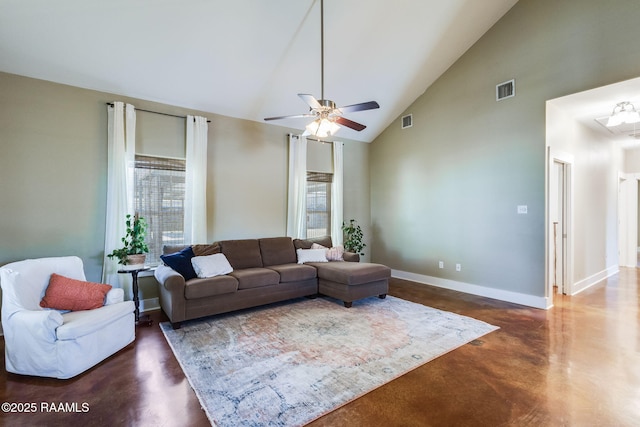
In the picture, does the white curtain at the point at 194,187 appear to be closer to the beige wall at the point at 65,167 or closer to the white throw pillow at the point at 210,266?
the beige wall at the point at 65,167

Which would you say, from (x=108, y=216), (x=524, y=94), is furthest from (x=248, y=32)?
(x=524, y=94)

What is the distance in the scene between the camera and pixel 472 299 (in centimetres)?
473

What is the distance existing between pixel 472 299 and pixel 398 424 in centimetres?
335

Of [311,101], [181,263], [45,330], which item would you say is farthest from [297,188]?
[45,330]

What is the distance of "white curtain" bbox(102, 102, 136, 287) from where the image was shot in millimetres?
3904

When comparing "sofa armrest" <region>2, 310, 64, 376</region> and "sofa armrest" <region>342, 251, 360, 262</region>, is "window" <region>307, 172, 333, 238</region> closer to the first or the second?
"sofa armrest" <region>342, 251, 360, 262</region>

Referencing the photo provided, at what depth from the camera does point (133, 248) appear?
150 inches

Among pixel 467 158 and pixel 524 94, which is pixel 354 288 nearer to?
pixel 467 158

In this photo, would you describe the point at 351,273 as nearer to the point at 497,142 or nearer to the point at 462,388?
the point at 462,388


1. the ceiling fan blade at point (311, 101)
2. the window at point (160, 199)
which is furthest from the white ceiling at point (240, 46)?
the ceiling fan blade at point (311, 101)

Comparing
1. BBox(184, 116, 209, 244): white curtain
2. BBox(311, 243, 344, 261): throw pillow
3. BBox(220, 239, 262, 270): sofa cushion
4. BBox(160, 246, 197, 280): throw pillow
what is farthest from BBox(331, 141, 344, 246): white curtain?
BBox(160, 246, 197, 280): throw pillow

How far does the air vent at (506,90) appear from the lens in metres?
4.49

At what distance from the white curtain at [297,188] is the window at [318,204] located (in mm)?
362

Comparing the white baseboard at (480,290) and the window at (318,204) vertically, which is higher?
the window at (318,204)
